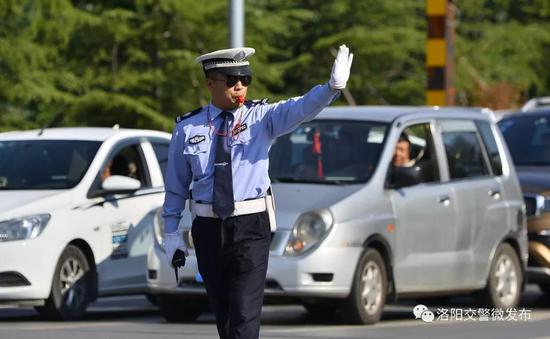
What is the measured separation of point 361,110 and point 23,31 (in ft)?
47.2

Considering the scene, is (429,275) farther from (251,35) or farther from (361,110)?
(251,35)

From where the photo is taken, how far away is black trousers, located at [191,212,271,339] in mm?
7840

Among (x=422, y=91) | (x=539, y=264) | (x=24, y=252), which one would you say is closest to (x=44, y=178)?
(x=24, y=252)

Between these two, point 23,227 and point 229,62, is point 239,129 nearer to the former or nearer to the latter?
point 229,62

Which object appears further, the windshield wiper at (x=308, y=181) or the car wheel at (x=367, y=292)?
the windshield wiper at (x=308, y=181)

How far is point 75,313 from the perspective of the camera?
13055 mm

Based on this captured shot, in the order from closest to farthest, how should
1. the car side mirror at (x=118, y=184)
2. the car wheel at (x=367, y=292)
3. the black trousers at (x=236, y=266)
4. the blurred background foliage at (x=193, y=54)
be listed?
1. the black trousers at (x=236, y=266)
2. the car wheel at (x=367, y=292)
3. the car side mirror at (x=118, y=184)
4. the blurred background foliage at (x=193, y=54)

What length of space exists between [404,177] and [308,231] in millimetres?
1124

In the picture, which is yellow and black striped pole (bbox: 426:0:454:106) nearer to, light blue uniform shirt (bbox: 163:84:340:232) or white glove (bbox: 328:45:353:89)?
light blue uniform shirt (bbox: 163:84:340:232)

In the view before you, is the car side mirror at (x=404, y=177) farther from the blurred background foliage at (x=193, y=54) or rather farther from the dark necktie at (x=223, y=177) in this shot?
the blurred background foliage at (x=193, y=54)

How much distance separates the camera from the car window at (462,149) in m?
13.8

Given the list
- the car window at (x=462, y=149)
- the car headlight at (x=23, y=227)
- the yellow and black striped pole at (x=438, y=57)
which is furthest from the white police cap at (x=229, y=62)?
the yellow and black striped pole at (x=438, y=57)

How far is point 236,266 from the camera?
25.9 ft

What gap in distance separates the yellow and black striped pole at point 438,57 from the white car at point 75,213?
11027 mm
